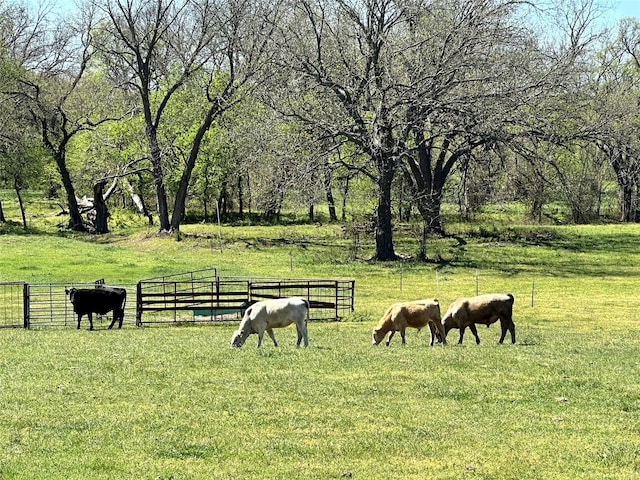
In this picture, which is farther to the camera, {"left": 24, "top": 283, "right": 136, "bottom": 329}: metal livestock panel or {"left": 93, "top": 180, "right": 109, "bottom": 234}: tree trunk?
{"left": 93, "top": 180, "right": 109, "bottom": 234}: tree trunk

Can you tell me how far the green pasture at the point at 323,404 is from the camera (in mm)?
9633

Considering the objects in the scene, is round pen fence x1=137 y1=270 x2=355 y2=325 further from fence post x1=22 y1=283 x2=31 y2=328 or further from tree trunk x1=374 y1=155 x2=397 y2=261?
tree trunk x1=374 y1=155 x2=397 y2=261

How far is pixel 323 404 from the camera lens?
1255 centimetres

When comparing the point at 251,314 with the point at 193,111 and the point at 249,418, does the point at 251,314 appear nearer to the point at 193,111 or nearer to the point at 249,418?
the point at 249,418

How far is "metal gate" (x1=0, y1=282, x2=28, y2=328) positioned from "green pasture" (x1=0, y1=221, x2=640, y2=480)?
1624 millimetres

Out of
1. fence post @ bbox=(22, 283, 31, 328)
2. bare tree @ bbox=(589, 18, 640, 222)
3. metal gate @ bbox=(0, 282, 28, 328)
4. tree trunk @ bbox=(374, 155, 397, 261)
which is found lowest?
metal gate @ bbox=(0, 282, 28, 328)

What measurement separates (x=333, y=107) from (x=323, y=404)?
33.6 m

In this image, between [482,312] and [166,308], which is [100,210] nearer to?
[166,308]

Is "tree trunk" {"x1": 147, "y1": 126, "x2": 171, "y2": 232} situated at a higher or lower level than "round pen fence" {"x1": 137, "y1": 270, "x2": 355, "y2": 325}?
higher

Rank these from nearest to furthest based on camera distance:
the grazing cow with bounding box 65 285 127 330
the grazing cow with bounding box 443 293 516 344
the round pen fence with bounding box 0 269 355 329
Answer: the grazing cow with bounding box 443 293 516 344
the grazing cow with bounding box 65 285 127 330
the round pen fence with bounding box 0 269 355 329

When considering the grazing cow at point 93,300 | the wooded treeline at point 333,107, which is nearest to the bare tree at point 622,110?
the wooded treeline at point 333,107

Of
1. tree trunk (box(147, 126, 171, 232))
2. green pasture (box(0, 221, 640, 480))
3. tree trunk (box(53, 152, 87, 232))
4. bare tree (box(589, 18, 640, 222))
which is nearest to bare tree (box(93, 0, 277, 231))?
tree trunk (box(147, 126, 171, 232))

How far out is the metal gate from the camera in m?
25.0

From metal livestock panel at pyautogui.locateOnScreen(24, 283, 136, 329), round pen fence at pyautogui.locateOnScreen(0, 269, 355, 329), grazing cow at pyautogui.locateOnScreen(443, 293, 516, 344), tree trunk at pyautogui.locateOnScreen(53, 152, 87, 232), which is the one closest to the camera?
grazing cow at pyautogui.locateOnScreen(443, 293, 516, 344)
